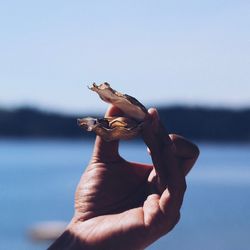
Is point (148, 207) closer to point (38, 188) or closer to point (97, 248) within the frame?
point (97, 248)

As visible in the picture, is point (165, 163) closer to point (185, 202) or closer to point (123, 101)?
point (123, 101)

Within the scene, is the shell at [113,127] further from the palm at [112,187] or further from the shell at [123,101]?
the palm at [112,187]

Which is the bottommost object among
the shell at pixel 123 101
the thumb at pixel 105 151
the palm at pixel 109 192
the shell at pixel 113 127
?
the palm at pixel 109 192

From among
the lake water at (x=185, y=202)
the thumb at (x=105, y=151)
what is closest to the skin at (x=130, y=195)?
the thumb at (x=105, y=151)

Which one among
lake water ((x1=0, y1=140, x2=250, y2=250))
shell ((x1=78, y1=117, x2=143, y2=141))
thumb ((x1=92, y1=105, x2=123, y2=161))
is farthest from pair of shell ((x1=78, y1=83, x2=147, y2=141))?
lake water ((x1=0, y1=140, x2=250, y2=250))

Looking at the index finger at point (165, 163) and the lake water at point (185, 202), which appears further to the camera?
the lake water at point (185, 202)

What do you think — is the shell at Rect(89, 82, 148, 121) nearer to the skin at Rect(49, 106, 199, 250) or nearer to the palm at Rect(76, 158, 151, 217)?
the skin at Rect(49, 106, 199, 250)

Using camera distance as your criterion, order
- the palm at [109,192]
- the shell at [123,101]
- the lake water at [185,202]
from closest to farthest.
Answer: the shell at [123,101], the palm at [109,192], the lake water at [185,202]

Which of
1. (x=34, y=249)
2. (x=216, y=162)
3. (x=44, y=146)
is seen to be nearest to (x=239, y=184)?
(x=216, y=162)
